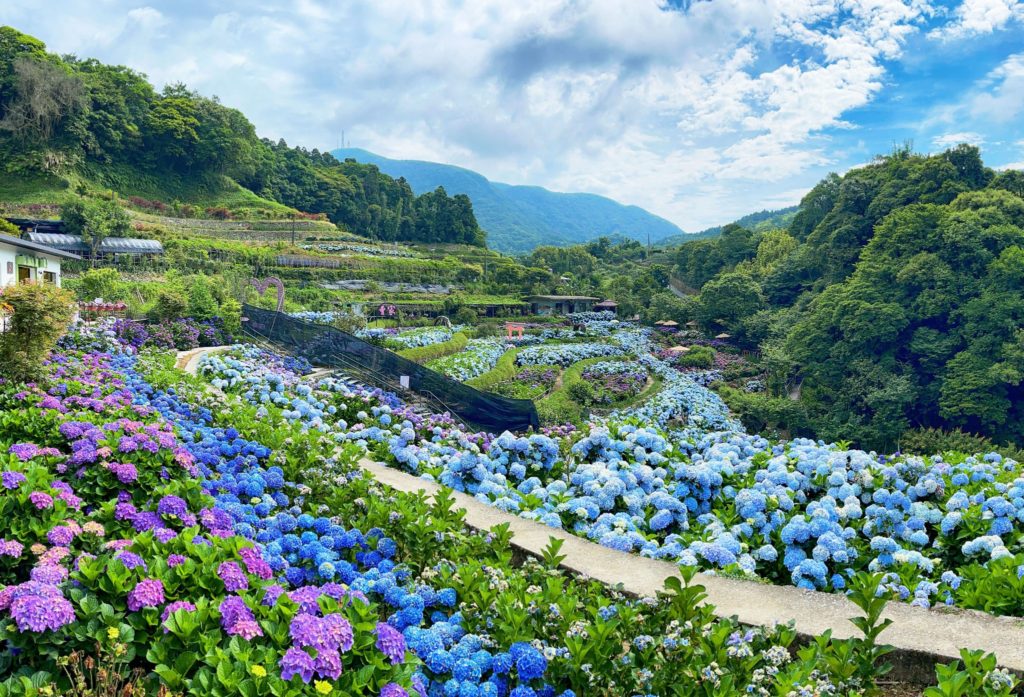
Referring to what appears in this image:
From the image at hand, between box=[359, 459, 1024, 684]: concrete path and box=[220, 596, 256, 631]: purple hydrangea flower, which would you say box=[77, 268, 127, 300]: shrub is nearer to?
box=[359, 459, 1024, 684]: concrete path

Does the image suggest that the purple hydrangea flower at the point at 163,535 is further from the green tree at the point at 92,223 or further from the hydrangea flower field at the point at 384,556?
the green tree at the point at 92,223

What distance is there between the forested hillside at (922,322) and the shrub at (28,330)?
21.8 meters

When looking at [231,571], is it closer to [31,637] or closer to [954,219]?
[31,637]

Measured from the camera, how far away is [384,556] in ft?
9.31

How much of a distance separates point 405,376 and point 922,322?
2602cm

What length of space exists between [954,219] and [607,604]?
3182cm

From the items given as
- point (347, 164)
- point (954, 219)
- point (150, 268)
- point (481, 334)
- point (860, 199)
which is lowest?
point (481, 334)

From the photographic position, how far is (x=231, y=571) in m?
2.09

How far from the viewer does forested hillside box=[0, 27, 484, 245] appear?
155 feet

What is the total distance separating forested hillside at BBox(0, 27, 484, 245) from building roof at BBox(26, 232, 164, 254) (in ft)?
55.8

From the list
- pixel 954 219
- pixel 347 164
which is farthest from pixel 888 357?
pixel 347 164

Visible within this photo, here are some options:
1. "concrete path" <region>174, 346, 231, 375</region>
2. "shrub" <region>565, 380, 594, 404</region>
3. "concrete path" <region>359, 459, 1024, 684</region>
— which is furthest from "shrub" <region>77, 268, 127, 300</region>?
"concrete path" <region>359, 459, 1024, 684</region>

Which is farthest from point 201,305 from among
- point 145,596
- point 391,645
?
point 391,645

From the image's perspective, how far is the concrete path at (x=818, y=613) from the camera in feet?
7.52
